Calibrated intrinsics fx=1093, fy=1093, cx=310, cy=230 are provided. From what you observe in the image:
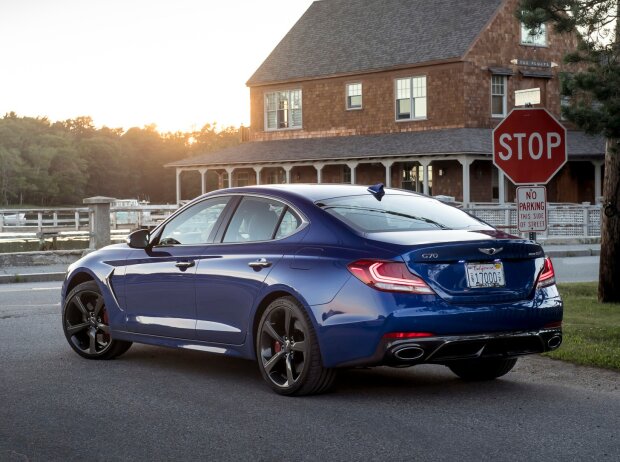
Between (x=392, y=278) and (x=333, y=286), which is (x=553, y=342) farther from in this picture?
(x=333, y=286)

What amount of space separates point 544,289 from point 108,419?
3321 mm

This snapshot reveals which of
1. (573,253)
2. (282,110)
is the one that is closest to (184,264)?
(573,253)

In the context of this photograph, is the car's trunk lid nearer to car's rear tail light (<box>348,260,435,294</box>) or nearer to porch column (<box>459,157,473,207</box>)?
car's rear tail light (<box>348,260,435,294</box>)

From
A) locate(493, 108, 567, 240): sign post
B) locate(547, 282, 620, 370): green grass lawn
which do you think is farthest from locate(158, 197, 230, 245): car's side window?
locate(493, 108, 567, 240): sign post

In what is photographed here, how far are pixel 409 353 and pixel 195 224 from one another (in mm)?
2648

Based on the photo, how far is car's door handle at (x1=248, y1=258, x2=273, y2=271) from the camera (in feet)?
27.4

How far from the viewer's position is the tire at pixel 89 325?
10.2 metres

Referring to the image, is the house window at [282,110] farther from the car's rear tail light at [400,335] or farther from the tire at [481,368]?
the car's rear tail light at [400,335]

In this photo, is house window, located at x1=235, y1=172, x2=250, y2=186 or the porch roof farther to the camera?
house window, located at x1=235, y1=172, x2=250, y2=186

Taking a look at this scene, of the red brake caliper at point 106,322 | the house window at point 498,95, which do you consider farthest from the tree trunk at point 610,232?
the house window at point 498,95

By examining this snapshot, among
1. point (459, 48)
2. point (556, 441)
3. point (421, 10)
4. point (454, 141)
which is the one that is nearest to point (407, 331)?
point (556, 441)

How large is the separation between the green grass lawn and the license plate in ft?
7.59

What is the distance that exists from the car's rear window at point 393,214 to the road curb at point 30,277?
574 inches

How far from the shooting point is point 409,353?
296 inches
